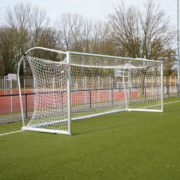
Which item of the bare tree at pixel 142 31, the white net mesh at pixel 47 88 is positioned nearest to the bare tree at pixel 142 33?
the bare tree at pixel 142 31

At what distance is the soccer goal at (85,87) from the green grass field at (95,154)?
2.69ft

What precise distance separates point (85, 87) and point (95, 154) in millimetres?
7607

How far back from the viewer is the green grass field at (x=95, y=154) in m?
3.52

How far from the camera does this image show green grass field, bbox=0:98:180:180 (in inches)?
138

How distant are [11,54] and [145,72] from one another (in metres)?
29.7

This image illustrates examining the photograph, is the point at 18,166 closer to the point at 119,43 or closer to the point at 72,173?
the point at 72,173

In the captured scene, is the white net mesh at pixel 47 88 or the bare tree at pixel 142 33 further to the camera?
the bare tree at pixel 142 33

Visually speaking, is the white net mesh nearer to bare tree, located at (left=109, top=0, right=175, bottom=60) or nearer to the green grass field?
the green grass field

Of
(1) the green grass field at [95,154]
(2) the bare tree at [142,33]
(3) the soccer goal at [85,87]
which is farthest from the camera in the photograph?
(2) the bare tree at [142,33]

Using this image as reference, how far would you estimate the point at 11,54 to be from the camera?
122 feet

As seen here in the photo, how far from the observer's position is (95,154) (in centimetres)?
445

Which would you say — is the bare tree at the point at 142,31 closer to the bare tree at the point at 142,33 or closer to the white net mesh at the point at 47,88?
the bare tree at the point at 142,33

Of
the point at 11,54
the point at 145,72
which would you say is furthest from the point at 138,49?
the point at 11,54

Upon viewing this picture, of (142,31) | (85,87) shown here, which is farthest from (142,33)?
(85,87)
